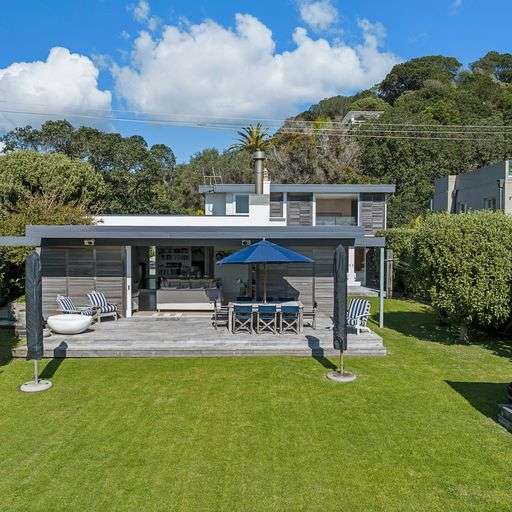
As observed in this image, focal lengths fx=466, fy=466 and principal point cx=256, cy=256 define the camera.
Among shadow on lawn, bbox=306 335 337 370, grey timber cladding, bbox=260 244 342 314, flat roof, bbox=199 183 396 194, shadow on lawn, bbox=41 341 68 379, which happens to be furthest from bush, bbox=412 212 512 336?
flat roof, bbox=199 183 396 194

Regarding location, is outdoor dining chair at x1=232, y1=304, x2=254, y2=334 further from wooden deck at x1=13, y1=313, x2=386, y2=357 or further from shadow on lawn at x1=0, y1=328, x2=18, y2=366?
shadow on lawn at x1=0, y1=328, x2=18, y2=366

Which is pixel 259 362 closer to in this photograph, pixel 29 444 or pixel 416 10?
pixel 29 444

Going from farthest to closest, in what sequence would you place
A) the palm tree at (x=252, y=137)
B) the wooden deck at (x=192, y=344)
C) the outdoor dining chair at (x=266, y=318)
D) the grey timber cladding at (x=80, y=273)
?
the palm tree at (x=252, y=137) < the grey timber cladding at (x=80, y=273) < the outdoor dining chair at (x=266, y=318) < the wooden deck at (x=192, y=344)

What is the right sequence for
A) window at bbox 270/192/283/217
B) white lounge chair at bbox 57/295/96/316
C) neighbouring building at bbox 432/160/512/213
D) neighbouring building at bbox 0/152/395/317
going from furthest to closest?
window at bbox 270/192/283/217 < neighbouring building at bbox 432/160/512/213 < neighbouring building at bbox 0/152/395/317 < white lounge chair at bbox 57/295/96/316

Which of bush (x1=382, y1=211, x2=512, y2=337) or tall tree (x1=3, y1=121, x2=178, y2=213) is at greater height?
tall tree (x1=3, y1=121, x2=178, y2=213)

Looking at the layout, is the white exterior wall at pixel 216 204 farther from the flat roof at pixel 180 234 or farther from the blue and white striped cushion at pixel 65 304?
the blue and white striped cushion at pixel 65 304

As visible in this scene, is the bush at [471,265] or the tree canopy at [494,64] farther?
the tree canopy at [494,64]

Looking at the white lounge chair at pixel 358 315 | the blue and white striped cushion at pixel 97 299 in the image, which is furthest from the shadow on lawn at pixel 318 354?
the blue and white striped cushion at pixel 97 299
